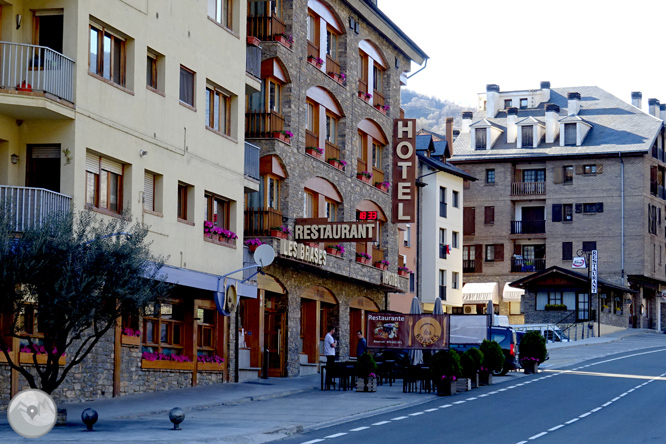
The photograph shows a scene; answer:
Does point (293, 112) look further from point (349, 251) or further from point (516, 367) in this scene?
point (516, 367)

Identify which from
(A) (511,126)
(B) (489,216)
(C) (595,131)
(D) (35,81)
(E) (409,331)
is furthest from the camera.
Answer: (A) (511,126)

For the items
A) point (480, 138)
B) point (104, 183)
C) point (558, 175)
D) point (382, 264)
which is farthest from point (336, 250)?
point (480, 138)

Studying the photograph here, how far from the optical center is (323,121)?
138ft

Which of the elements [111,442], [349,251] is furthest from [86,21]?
[349,251]

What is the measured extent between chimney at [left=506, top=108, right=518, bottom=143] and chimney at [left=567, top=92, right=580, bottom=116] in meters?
4.35

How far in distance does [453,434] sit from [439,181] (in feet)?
166

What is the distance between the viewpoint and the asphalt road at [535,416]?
20.7 meters

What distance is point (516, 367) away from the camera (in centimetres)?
4044

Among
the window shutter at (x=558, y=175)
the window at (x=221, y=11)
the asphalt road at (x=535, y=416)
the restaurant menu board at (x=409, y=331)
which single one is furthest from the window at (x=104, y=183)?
the window shutter at (x=558, y=175)

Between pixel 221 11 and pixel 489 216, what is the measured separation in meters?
55.2

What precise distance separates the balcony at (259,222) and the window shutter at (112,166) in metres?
9.88

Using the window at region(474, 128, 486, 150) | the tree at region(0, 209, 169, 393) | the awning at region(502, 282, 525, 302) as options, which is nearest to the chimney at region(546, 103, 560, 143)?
the window at region(474, 128, 486, 150)

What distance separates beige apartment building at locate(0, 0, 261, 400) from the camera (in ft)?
82.6

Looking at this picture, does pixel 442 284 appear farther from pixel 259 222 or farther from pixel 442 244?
pixel 259 222
